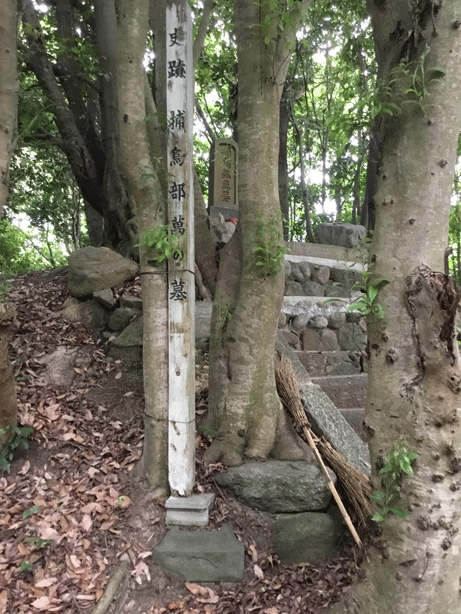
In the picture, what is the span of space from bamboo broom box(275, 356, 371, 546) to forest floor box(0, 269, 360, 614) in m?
0.37

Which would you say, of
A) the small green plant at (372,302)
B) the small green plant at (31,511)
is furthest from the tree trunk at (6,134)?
the small green plant at (372,302)

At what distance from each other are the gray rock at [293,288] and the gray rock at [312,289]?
0.06m

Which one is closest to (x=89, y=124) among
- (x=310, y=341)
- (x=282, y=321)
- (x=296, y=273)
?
(x=296, y=273)

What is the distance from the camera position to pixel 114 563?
3256 millimetres

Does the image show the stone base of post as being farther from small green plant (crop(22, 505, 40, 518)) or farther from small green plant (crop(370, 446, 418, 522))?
small green plant (crop(370, 446, 418, 522))

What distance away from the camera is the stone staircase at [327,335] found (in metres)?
5.42

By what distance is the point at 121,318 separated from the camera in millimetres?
5523

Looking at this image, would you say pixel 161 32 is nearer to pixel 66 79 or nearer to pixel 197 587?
pixel 66 79

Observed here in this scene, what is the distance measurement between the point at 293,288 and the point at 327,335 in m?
0.87

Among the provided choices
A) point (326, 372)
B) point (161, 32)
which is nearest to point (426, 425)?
point (326, 372)

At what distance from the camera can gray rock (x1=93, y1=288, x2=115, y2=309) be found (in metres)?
5.70

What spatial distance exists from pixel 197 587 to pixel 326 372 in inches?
125

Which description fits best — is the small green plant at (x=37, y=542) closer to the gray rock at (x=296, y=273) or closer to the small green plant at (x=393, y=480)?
the small green plant at (x=393, y=480)

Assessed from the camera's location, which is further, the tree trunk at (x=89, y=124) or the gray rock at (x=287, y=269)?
the tree trunk at (x=89, y=124)
